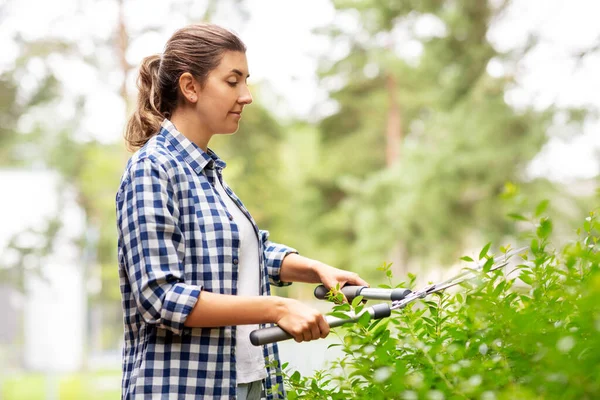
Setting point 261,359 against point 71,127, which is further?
point 71,127

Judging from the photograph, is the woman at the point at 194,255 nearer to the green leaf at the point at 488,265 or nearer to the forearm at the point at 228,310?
the forearm at the point at 228,310

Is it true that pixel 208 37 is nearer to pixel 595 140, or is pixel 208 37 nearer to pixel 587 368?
pixel 587 368

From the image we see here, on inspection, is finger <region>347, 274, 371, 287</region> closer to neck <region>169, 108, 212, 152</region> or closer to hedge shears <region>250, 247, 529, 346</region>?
hedge shears <region>250, 247, 529, 346</region>

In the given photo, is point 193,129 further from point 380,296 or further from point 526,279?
point 526,279

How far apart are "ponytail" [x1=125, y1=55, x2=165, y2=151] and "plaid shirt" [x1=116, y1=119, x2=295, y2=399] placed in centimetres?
18

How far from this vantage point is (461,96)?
12.8 meters

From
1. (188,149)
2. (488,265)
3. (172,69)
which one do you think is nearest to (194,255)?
(188,149)

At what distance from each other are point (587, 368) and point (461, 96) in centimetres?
1240

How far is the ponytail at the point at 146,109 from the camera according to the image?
1.76 m

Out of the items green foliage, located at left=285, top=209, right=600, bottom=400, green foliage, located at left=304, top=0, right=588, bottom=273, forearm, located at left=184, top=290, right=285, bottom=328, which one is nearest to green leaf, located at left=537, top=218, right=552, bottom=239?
green foliage, located at left=285, top=209, right=600, bottom=400

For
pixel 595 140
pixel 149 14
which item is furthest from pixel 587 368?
pixel 149 14

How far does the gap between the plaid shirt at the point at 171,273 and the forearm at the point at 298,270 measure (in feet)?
0.83

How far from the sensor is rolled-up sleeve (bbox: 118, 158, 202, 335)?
1365mm

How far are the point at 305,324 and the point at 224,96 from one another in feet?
1.84
